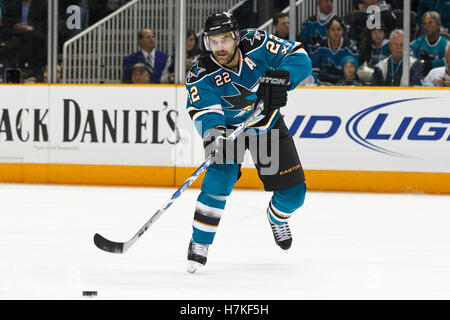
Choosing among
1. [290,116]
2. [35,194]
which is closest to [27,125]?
[35,194]

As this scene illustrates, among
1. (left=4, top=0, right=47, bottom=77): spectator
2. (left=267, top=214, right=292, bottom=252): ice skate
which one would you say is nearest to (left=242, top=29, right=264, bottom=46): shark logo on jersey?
(left=267, top=214, right=292, bottom=252): ice skate

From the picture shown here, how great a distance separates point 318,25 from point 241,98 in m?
3.25

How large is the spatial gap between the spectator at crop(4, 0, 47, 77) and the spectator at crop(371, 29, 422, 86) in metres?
2.76

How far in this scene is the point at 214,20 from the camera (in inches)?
132

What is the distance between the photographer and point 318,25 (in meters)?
6.63

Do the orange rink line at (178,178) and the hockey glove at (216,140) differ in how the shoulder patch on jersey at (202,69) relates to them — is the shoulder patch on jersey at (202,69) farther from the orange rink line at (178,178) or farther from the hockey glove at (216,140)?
the orange rink line at (178,178)

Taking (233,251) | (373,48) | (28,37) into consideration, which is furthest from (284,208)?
(28,37)

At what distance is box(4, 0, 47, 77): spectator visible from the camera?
704 centimetres

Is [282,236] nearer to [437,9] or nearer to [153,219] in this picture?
[153,219]

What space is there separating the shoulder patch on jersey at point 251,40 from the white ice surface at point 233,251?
91 centimetres

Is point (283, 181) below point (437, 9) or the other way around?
below

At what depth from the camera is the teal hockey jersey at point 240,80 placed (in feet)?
11.2

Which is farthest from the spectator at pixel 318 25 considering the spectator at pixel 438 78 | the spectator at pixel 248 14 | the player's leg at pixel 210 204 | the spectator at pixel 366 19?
the player's leg at pixel 210 204

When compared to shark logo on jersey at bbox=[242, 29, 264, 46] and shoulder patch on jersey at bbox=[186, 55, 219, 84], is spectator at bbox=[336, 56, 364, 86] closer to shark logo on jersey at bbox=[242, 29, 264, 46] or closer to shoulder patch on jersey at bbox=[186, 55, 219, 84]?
shark logo on jersey at bbox=[242, 29, 264, 46]
